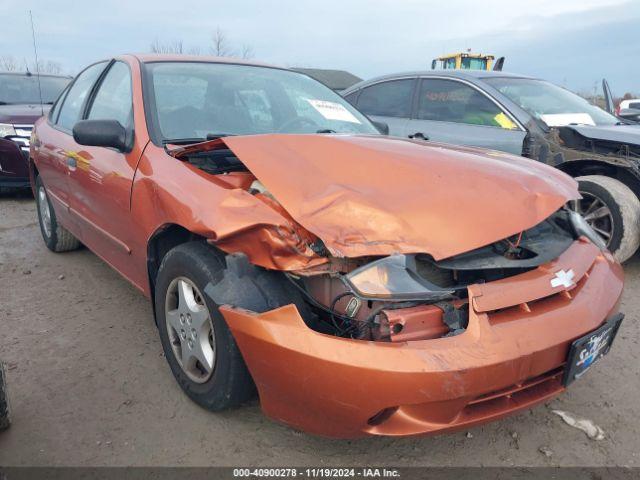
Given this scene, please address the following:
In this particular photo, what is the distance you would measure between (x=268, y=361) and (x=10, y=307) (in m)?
2.45

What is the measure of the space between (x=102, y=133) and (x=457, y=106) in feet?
10.9

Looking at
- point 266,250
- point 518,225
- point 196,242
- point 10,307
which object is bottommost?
point 10,307

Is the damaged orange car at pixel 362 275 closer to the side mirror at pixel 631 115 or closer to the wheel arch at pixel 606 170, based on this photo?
the wheel arch at pixel 606 170

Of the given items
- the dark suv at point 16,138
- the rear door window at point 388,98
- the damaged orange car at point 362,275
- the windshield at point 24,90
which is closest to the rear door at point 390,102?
the rear door window at point 388,98

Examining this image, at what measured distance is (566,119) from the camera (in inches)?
175

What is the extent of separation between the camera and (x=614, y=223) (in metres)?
3.79

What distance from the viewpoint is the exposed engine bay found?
1614mm

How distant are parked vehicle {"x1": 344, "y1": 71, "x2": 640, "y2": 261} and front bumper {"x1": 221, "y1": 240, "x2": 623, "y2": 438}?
7.00 feet

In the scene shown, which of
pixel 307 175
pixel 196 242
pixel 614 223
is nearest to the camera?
pixel 307 175

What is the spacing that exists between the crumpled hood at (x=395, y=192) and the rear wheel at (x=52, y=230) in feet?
9.05

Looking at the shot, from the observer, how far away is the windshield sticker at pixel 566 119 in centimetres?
434

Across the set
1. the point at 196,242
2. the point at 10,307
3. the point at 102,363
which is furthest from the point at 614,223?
the point at 10,307

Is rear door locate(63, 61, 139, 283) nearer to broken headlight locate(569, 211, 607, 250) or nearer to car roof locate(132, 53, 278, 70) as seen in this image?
car roof locate(132, 53, 278, 70)

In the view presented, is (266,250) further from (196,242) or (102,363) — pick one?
(102,363)
